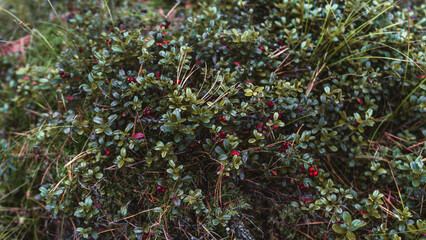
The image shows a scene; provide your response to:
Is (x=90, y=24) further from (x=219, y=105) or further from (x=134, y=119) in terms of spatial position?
(x=219, y=105)

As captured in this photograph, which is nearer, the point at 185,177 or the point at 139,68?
the point at 185,177

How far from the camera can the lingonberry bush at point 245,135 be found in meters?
2.05

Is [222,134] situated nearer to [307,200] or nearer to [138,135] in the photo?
[138,135]

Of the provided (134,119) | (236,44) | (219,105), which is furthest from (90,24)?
(219,105)

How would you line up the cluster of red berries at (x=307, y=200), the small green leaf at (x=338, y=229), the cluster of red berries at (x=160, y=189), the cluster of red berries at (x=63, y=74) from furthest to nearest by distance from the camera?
the cluster of red berries at (x=63, y=74), the cluster of red berries at (x=307, y=200), the cluster of red berries at (x=160, y=189), the small green leaf at (x=338, y=229)

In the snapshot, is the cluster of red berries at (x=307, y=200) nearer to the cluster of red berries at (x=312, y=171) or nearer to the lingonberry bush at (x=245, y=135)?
the lingonberry bush at (x=245, y=135)

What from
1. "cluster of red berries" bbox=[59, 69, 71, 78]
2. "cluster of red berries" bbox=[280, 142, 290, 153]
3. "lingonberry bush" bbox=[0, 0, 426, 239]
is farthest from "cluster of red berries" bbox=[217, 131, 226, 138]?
"cluster of red berries" bbox=[59, 69, 71, 78]

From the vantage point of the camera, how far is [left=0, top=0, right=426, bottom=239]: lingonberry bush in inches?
80.9

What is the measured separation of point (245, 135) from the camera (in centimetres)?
227

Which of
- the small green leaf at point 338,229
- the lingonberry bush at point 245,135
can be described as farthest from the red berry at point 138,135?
the small green leaf at point 338,229

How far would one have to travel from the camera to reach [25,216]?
260cm

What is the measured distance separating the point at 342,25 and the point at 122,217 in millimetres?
2380

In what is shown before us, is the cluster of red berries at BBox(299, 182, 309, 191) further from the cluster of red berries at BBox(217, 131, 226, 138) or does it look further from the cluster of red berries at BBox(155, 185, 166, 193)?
the cluster of red berries at BBox(155, 185, 166, 193)

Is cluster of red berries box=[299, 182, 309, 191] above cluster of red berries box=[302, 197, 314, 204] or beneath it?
above
